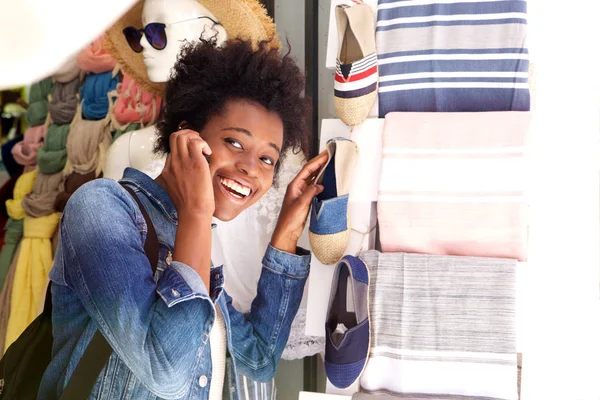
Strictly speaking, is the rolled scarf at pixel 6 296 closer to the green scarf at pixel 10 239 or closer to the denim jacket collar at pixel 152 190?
the green scarf at pixel 10 239

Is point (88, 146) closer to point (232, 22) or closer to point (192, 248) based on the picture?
point (232, 22)

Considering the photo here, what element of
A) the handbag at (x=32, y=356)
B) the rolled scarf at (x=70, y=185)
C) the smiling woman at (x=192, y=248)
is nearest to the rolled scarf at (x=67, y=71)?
the rolled scarf at (x=70, y=185)

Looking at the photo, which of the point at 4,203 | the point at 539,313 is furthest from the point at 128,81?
the point at 539,313

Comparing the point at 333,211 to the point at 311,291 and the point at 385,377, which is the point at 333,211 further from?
the point at 385,377

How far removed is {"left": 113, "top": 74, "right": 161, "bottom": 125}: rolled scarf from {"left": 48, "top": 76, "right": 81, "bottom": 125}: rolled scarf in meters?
0.14

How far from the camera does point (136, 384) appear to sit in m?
0.86

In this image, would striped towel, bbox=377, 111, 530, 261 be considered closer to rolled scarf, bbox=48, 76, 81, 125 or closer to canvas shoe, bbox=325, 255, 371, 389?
canvas shoe, bbox=325, 255, 371, 389

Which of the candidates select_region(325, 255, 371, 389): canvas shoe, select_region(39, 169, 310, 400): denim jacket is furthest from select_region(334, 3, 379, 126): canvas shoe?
select_region(39, 169, 310, 400): denim jacket

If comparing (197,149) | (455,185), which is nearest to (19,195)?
(197,149)

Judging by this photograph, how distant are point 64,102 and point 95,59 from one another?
0.46 feet

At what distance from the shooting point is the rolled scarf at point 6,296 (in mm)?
1369

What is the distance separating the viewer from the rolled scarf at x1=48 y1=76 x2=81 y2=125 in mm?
1561

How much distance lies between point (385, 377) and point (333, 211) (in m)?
0.29

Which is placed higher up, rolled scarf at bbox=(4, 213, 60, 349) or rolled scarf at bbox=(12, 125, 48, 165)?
rolled scarf at bbox=(12, 125, 48, 165)
